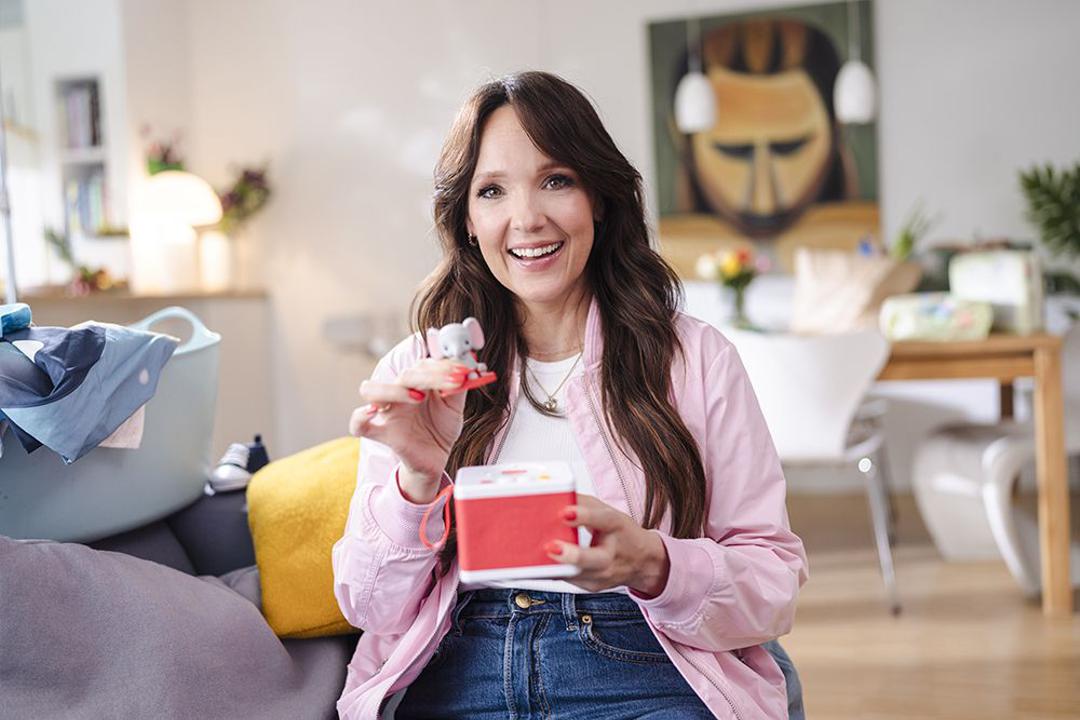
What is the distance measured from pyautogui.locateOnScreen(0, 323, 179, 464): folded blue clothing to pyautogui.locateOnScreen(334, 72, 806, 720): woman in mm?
301

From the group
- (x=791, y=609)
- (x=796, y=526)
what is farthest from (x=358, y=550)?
(x=796, y=526)

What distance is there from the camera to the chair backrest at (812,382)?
3.14m

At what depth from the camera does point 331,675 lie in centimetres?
143

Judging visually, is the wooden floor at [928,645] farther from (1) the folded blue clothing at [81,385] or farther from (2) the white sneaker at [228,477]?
(1) the folded blue clothing at [81,385]

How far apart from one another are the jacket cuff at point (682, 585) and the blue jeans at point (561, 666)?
0.09 metres

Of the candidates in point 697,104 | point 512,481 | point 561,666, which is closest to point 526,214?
point 512,481

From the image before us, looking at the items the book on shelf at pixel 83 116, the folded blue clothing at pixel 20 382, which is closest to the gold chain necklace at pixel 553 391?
the folded blue clothing at pixel 20 382

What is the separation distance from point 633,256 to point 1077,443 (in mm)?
2472

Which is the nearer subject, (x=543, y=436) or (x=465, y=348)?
(x=465, y=348)

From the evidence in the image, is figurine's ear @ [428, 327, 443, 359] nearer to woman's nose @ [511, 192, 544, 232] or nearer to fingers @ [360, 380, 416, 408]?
fingers @ [360, 380, 416, 408]

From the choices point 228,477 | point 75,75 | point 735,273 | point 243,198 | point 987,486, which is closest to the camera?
point 228,477

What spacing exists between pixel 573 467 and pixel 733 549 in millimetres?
226

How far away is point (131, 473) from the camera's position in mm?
1439

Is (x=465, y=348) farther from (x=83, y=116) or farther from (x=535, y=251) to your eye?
(x=83, y=116)
